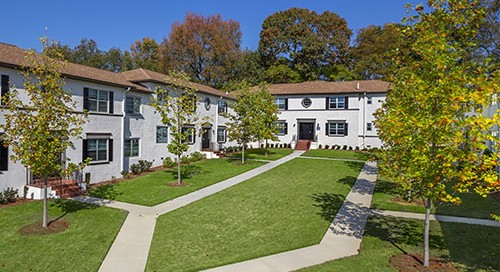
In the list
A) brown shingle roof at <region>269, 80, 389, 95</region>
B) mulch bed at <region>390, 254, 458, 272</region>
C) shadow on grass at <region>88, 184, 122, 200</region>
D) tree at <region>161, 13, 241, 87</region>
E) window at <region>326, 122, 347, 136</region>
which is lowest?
shadow on grass at <region>88, 184, 122, 200</region>

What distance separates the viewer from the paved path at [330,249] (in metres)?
7.19

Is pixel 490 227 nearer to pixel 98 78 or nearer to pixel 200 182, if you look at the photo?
pixel 200 182

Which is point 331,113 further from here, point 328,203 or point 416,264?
point 416,264

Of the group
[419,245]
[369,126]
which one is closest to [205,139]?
[369,126]

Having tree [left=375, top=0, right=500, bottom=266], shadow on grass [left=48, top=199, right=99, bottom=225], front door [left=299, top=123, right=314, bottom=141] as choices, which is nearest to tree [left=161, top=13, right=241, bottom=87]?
front door [left=299, top=123, right=314, bottom=141]

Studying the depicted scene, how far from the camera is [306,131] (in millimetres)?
36312

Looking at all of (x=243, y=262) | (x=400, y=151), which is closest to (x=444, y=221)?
(x=400, y=151)

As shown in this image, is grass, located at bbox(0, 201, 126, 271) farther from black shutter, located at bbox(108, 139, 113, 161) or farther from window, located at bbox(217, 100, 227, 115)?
window, located at bbox(217, 100, 227, 115)

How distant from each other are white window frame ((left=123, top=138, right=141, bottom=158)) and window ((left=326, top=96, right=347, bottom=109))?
73.3 feet

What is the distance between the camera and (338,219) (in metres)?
10.9

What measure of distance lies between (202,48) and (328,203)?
3952 cm

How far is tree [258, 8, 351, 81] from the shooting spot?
49987mm

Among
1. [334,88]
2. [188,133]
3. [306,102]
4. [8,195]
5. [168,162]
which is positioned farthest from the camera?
[306,102]

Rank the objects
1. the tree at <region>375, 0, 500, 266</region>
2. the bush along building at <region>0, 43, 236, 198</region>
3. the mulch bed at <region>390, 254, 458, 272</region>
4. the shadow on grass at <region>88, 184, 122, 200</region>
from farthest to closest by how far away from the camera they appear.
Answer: the shadow on grass at <region>88, 184, 122, 200</region>, the bush along building at <region>0, 43, 236, 198</region>, the mulch bed at <region>390, 254, 458, 272</region>, the tree at <region>375, 0, 500, 266</region>
